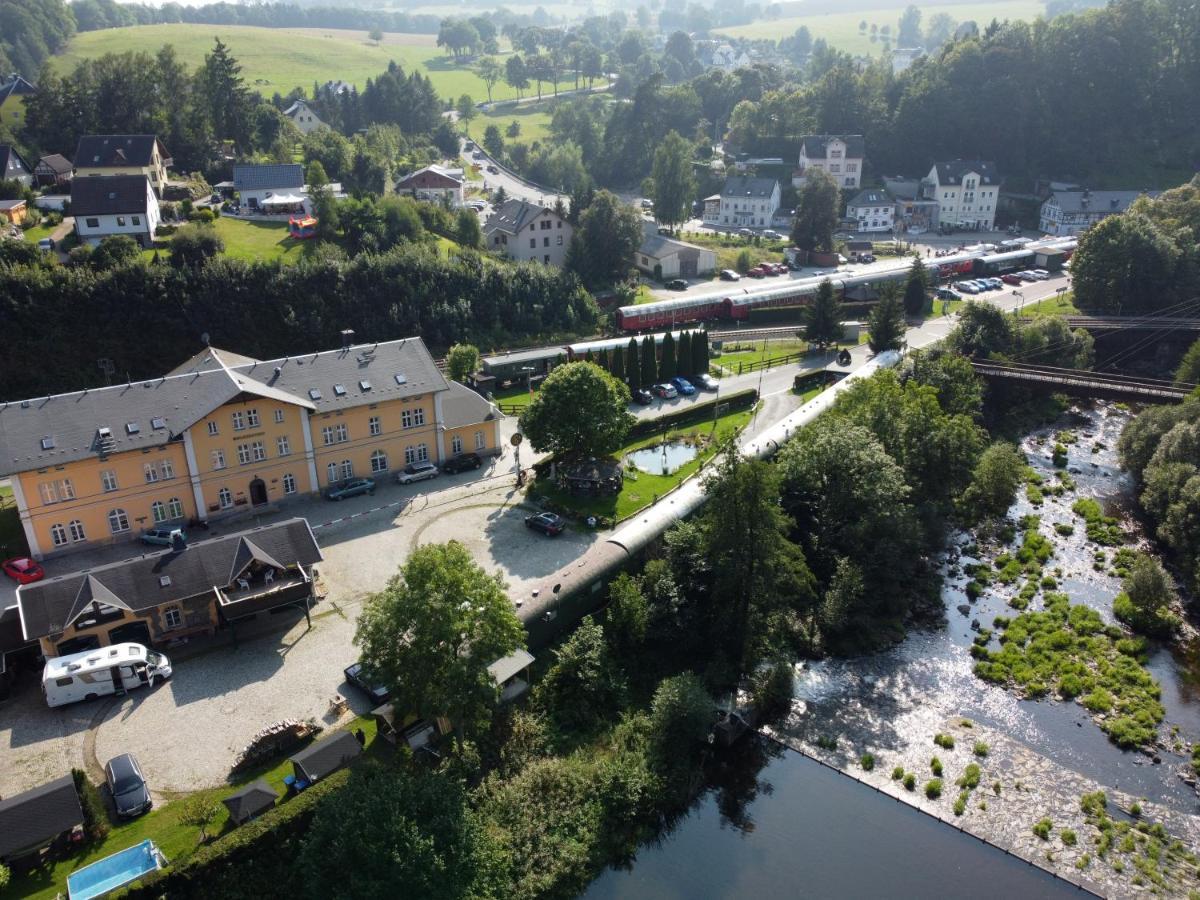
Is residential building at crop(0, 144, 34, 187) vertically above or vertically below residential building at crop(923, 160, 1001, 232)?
above

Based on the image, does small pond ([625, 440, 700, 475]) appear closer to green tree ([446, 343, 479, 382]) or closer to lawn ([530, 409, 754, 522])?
lawn ([530, 409, 754, 522])

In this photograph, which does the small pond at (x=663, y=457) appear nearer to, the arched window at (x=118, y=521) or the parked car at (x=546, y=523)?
the parked car at (x=546, y=523)

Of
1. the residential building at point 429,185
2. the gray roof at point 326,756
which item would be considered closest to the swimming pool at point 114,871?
the gray roof at point 326,756

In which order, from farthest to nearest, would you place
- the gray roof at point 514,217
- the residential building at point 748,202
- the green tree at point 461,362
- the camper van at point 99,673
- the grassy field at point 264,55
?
the grassy field at point 264,55, the residential building at point 748,202, the gray roof at point 514,217, the green tree at point 461,362, the camper van at point 99,673

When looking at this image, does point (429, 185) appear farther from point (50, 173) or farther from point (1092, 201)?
point (1092, 201)

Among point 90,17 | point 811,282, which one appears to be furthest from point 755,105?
point 90,17

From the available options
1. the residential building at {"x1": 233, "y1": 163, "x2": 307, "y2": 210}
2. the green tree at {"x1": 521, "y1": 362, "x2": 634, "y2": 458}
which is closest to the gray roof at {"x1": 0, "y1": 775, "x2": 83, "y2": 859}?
the green tree at {"x1": 521, "y1": 362, "x2": 634, "y2": 458}

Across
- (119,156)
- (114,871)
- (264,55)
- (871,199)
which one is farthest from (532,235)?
(264,55)
